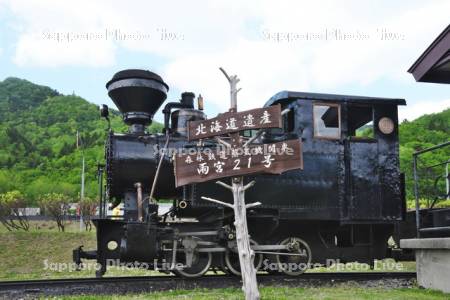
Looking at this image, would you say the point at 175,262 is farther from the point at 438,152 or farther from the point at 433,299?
the point at 438,152

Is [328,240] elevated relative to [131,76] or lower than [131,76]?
lower

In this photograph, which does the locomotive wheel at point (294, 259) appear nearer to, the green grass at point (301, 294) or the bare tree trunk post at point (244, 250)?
the green grass at point (301, 294)

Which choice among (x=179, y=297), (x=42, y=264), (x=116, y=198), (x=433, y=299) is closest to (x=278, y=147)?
(x=179, y=297)

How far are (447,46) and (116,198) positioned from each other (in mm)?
6066

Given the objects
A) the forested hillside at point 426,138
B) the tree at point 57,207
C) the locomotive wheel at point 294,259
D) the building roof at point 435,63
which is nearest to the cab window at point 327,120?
the building roof at point 435,63

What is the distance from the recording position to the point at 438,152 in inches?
1796

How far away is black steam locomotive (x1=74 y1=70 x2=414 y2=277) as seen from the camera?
7719 mm

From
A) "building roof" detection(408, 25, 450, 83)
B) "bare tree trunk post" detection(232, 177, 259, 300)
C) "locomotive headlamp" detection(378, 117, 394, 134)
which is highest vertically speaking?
"building roof" detection(408, 25, 450, 83)

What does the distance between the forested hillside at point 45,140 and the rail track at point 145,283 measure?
20.4 m

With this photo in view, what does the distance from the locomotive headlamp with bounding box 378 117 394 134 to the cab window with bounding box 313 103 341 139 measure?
2.76 feet

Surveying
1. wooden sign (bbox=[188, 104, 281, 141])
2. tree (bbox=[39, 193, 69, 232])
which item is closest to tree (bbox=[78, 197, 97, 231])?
tree (bbox=[39, 193, 69, 232])

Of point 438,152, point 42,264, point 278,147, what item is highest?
point 438,152

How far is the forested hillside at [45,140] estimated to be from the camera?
45.7m

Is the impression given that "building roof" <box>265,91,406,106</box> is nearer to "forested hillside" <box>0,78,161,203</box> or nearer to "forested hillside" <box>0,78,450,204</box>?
"forested hillside" <box>0,78,161,203</box>
